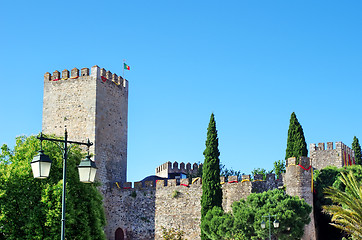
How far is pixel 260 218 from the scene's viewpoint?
3212cm

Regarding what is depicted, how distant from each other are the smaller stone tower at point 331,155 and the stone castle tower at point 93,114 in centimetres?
1741

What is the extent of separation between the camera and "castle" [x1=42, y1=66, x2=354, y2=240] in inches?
1473

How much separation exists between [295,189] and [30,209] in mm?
16973

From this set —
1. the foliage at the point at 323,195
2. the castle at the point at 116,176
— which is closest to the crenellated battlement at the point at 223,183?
the castle at the point at 116,176

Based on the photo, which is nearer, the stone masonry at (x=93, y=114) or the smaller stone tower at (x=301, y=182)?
the smaller stone tower at (x=301, y=182)

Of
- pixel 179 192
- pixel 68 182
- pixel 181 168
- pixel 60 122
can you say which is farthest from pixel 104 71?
pixel 68 182

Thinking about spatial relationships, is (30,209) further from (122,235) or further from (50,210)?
(122,235)

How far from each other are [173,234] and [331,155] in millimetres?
17746

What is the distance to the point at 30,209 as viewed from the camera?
2466 centimetres

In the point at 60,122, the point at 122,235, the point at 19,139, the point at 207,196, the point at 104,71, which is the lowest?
the point at 122,235

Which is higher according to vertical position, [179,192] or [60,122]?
[60,122]

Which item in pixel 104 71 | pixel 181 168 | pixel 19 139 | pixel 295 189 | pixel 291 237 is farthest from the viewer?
pixel 181 168

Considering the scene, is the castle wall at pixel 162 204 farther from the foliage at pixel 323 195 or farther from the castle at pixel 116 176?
the foliage at pixel 323 195

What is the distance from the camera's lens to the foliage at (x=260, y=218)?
31859 millimetres
